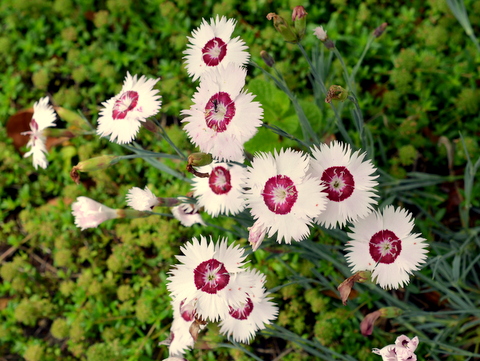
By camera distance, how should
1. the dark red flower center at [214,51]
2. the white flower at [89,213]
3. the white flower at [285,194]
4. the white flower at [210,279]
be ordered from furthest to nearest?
the white flower at [89,213] → the dark red flower center at [214,51] → the white flower at [210,279] → the white flower at [285,194]

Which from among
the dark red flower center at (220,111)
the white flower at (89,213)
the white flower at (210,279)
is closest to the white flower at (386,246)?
the white flower at (210,279)

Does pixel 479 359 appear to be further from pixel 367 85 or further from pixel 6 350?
pixel 6 350

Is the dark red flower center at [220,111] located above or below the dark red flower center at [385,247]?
above

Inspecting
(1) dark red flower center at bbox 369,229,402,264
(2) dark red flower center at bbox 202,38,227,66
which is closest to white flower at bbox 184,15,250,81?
(2) dark red flower center at bbox 202,38,227,66

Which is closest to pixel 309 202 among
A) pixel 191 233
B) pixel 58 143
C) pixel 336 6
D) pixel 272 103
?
pixel 272 103

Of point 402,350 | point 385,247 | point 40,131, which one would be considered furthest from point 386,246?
point 40,131

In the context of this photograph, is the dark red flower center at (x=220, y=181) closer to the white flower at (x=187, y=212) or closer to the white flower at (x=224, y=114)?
the white flower at (x=187, y=212)
